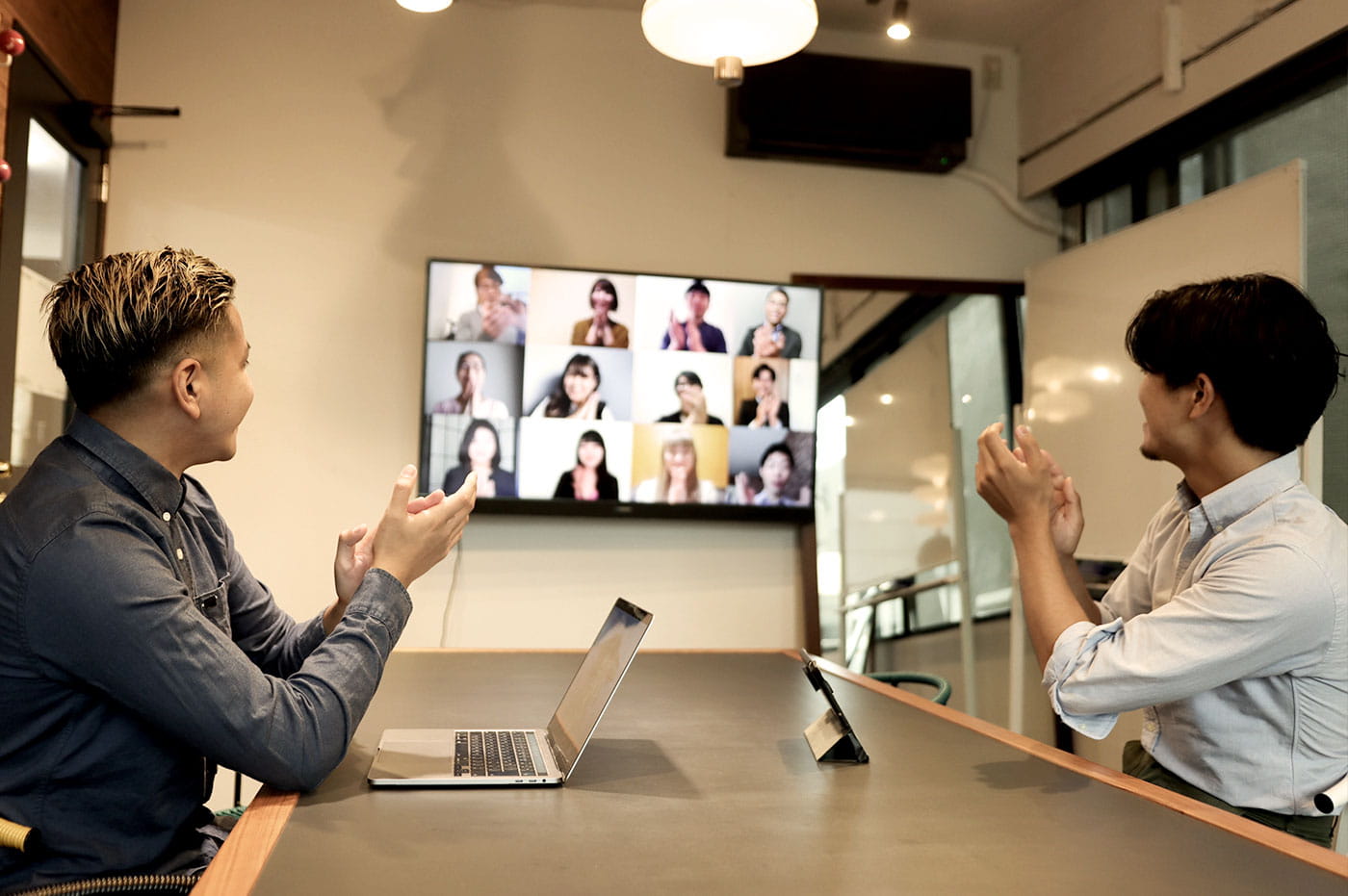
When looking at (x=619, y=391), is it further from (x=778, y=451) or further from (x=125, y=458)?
(x=125, y=458)

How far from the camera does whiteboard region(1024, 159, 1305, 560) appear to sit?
2.82 meters

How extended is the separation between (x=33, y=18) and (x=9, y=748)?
241 cm

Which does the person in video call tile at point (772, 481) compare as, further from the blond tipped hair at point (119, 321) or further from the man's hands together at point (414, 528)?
the blond tipped hair at point (119, 321)

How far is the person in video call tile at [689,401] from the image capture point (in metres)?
3.65

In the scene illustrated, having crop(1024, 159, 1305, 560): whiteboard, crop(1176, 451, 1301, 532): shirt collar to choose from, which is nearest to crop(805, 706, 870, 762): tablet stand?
crop(1176, 451, 1301, 532): shirt collar

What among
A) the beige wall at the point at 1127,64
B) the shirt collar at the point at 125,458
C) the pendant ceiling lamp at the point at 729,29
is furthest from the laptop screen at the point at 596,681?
the beige wall at the point at 1127,64

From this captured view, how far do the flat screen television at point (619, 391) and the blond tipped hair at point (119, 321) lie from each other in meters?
2.18

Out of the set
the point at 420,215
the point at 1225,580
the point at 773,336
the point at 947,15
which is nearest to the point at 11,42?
the point at 420,215

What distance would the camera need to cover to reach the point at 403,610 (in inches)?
53.9

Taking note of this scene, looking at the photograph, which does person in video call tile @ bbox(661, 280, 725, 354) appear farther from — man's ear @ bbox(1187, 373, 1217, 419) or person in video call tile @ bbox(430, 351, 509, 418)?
man's ear @ bbox(1187, 373, 1217, 419)

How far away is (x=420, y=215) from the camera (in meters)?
3.64

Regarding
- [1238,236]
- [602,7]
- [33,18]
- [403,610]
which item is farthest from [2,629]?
[602,7]

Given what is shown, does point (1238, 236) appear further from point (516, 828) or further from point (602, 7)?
point (516, 828)

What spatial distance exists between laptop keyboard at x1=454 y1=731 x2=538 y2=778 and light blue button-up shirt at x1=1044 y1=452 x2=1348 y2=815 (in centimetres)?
75
